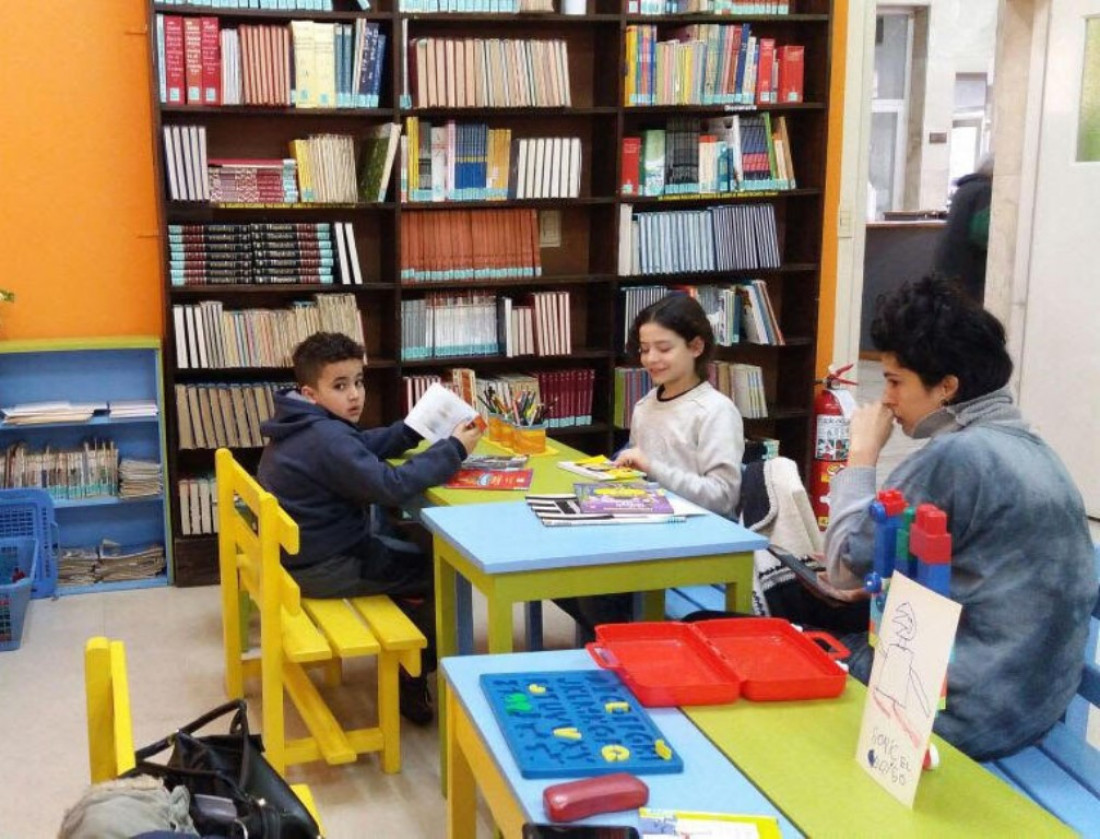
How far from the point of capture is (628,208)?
16.0 ft

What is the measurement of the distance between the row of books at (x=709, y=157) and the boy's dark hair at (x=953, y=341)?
2.83 meters

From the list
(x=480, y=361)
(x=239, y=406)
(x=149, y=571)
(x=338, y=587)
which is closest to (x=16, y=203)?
(x=239, y=406)

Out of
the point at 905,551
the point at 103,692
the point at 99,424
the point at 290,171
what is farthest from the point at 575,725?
the point at 99,424

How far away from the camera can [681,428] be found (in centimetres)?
339

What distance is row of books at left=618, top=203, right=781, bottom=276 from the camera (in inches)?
194

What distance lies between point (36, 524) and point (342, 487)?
64.2 inches

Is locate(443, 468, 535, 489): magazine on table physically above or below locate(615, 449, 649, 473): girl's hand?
below

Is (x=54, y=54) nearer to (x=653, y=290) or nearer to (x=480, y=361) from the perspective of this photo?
(x=480, y=361)

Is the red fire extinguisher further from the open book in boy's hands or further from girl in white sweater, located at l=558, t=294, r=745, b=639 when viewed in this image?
the open book in boy's hands

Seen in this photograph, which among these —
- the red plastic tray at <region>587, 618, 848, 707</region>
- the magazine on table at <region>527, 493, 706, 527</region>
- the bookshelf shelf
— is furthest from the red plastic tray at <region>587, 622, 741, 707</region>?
the bookshelf shelf

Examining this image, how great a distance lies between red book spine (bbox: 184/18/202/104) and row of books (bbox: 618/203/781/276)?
170 cm

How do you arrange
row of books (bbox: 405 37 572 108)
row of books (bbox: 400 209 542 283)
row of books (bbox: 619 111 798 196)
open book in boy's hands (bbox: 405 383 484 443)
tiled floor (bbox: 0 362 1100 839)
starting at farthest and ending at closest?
row of books (bbox: 619 111 798 196) < row of books (bbox: 400 209 542 283) < row of books (bbox: 405 37 572 108) < open book in boy's hands (bbox: 405 383 484 443) < tiled floor (bbox: 0 362 1100 839)

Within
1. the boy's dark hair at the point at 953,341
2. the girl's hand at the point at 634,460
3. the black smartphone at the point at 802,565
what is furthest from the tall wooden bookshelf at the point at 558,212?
the boy's dark hair at the point at 953,341

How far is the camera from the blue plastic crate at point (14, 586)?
3.82 m
